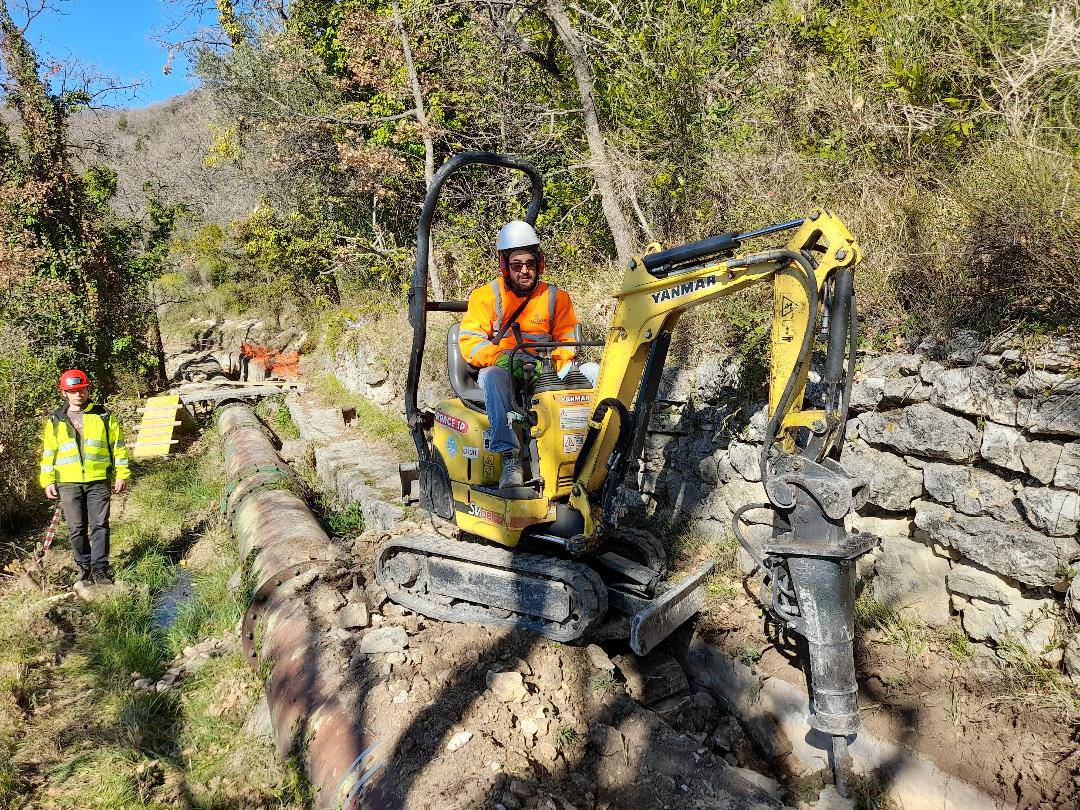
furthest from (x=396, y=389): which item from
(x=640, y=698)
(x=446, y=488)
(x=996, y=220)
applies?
(x=996, y=220)

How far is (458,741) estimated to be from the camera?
3.40 m

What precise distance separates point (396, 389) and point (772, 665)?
871 cm

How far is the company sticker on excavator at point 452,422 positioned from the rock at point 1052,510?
131 inches

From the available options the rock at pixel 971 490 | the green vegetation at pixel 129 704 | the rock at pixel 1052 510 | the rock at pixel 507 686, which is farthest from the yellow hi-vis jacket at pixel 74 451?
the rock at pixel 1052 510

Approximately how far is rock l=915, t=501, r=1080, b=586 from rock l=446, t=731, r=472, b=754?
113 inches

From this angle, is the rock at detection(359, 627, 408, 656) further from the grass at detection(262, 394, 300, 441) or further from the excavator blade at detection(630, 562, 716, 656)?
the grass at detection(262, 394, 300, 441)

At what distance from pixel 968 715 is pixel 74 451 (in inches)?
297

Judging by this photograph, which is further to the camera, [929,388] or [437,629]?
[437,629]

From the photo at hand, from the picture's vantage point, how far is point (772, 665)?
4.24 metres

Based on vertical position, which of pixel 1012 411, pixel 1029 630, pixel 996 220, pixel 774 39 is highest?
pixel 774 39

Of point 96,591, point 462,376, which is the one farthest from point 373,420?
point 462,376

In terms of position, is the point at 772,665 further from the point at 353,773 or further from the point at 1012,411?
the point at 353,773

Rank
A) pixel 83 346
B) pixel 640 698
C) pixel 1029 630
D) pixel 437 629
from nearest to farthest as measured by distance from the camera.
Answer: pixel 1029 630
pixel 640 698
pixel 437 629
pixel 83 346

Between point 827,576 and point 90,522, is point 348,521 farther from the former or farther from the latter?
point 827,576
